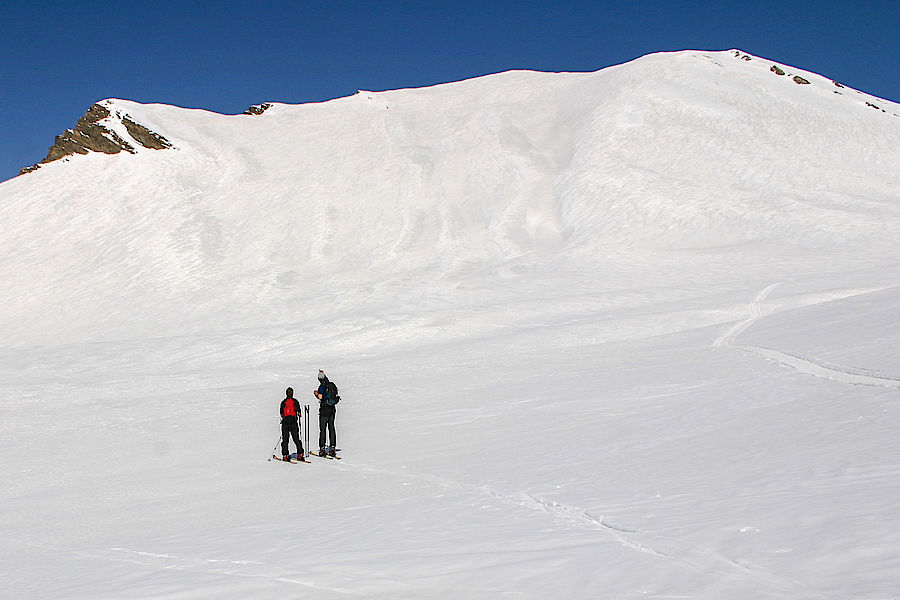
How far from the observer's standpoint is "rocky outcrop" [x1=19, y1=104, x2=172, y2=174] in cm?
6081

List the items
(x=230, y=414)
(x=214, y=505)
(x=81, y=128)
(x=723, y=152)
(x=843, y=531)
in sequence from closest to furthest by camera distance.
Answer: (x=843, y=531)
(x=214, y=505)
(x=230, y=414)
(x=723, y=152)
(x=81, y=128)

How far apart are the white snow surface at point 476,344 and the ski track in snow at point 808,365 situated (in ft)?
0.34

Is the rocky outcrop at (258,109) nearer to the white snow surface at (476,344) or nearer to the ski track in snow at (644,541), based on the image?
the white snow surface at (476,344)

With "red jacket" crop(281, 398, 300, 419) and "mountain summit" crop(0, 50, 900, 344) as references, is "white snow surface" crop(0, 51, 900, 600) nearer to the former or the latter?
"mountain summit" crop(0, 50, 900, 344)

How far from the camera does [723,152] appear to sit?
52250 millimetres

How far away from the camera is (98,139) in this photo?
61562mm

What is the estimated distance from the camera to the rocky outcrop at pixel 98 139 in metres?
60.8

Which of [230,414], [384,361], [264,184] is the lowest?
[230,414]

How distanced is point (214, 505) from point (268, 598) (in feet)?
15.2

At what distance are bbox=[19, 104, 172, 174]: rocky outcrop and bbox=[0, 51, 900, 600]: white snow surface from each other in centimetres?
123

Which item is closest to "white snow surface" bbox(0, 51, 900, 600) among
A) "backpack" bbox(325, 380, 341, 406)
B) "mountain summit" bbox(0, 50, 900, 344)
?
"mountain summit" bbox(0, 50, 900, 344)

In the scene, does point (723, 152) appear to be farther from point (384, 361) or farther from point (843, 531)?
point (843, 531)

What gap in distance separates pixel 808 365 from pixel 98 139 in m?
60.6

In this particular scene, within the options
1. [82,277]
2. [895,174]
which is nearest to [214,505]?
[82,277]
